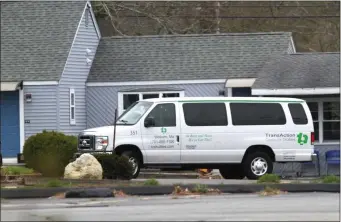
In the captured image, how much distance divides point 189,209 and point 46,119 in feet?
58.4

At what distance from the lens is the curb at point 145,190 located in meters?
17.3

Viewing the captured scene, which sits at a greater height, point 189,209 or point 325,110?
point 325,110

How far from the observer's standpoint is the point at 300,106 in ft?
75.2

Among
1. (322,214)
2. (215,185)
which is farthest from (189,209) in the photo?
(215,185)

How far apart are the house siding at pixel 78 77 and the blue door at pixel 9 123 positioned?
1.55 m

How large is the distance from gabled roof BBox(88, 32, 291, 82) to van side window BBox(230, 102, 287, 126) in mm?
9649

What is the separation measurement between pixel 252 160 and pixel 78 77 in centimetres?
1225

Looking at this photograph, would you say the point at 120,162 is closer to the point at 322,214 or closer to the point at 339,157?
the point at 322,214

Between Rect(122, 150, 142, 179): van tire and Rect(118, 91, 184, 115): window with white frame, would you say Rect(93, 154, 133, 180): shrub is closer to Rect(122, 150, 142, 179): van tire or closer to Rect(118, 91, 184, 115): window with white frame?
Rect(122, 150, 142, 179): van tire

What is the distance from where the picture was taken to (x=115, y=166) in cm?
2064

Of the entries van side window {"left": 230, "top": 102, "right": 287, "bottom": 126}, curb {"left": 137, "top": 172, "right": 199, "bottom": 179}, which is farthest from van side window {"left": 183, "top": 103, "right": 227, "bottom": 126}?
curb {"left": 137, "top": 172, "right": 199, "bottom": 179}

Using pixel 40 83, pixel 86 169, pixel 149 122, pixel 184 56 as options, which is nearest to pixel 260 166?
pixel 149 122

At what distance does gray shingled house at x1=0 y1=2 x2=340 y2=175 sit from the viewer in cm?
3136

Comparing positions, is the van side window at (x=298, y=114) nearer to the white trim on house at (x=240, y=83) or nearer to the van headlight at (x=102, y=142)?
the van headlight at (x=102, y=142)
